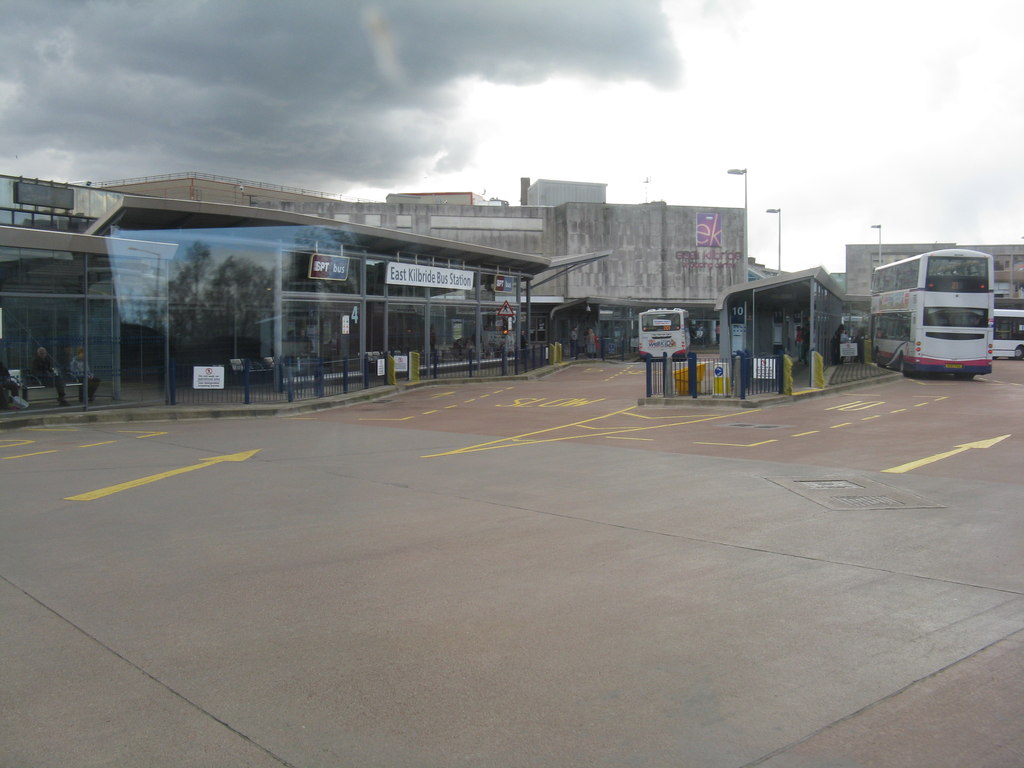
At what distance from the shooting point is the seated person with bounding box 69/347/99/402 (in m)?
19.6

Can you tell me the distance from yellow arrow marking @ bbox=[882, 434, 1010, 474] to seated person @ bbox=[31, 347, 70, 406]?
710 inches

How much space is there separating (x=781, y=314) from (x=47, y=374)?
26.1 m

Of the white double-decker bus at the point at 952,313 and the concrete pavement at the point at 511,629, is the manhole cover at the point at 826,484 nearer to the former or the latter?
the concrete pavement at the point at 511,629

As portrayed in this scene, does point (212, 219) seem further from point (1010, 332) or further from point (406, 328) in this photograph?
point (1010, 332)

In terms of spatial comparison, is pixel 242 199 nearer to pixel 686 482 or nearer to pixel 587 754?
pixel 686 482

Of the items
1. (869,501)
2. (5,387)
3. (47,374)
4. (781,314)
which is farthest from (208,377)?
(781,314)

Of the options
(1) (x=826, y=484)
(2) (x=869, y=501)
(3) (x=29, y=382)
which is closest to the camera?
(2) (x=869, y=501)

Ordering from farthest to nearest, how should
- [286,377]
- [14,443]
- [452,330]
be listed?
[452,330]
[286,377]
[14,443]

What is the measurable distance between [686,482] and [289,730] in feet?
24.7

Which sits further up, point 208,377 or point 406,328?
point 406,328

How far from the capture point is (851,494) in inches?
385

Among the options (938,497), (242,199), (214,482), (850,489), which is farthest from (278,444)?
(242,199)

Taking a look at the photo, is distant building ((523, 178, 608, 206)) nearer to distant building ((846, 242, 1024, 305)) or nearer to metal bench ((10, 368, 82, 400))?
distant building ((846, 242, 1024, 305))

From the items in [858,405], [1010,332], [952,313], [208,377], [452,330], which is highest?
[952,313]
